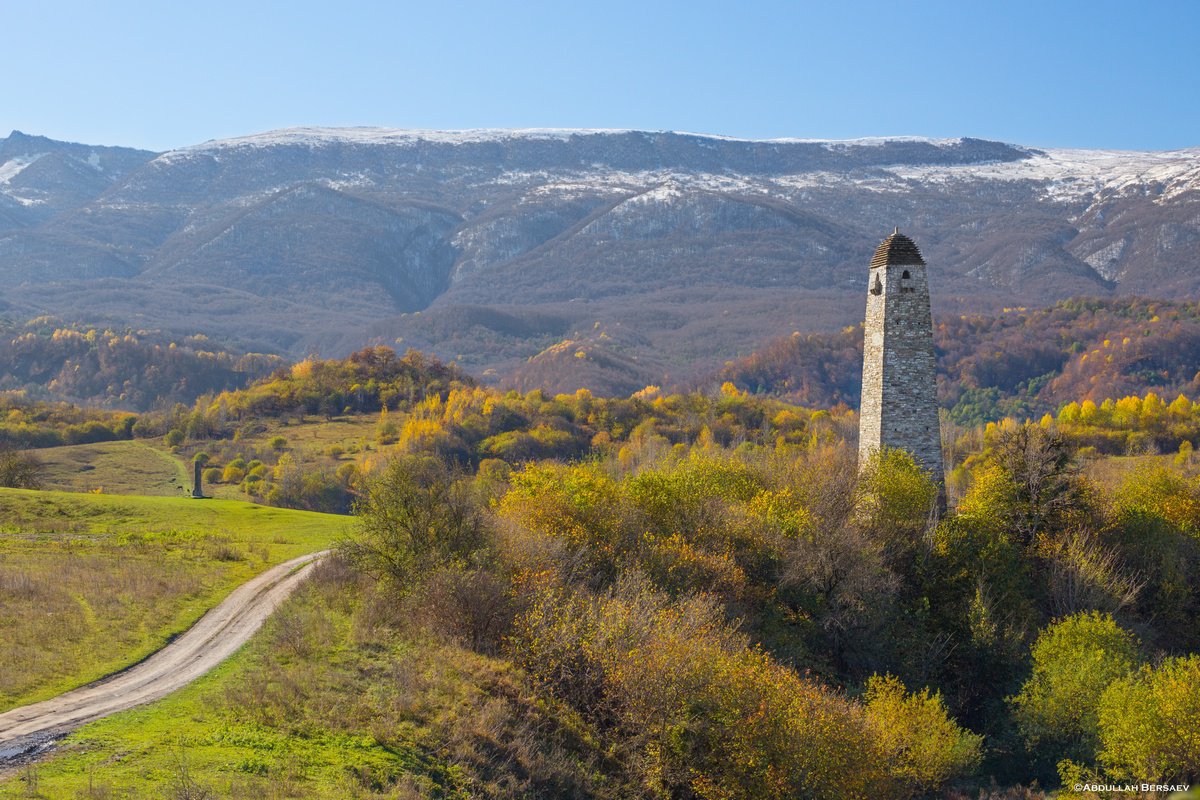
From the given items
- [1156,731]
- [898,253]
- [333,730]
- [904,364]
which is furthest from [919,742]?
[898,253]

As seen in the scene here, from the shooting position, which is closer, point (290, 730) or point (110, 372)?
point (290, 730)

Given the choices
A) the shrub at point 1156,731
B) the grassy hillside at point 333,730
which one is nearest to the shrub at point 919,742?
the shrub at point 1156,731

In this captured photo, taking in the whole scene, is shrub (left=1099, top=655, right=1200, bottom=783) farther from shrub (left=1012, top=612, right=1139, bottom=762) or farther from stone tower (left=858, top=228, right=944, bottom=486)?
stone tower (left=858, top=228, right=944, bottom=486)

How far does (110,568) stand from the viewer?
3036 cm

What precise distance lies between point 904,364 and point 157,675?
82.4 feet

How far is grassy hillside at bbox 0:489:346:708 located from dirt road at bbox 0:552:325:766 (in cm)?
47

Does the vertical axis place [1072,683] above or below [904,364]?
below

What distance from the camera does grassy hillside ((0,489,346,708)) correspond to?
859 inches

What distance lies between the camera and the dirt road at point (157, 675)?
17.5 meters

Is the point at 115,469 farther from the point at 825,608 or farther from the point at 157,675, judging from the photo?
the point at 825,608

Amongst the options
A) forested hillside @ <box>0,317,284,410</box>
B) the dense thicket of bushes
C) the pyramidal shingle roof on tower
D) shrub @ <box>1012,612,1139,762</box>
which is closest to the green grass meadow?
the dense thicket of bushes

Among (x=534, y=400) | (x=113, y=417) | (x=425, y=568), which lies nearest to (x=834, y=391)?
(x=534, y=400)

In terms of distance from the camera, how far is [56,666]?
68.8 feet

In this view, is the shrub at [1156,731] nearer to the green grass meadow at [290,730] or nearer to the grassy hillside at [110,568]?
the green grass meadow at [290,730]
